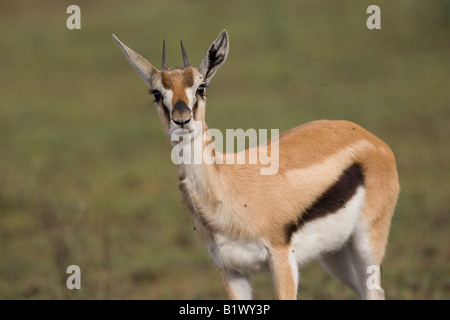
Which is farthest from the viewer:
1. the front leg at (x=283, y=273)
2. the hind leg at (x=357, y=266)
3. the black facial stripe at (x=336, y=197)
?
the hind leg at (x=357, y=266)

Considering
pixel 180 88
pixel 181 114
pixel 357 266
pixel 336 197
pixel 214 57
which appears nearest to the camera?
pixel 181 114

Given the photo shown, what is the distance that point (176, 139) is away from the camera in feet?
13.1

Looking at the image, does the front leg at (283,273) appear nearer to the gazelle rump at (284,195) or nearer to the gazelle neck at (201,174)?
the gazelle rump at (284,195)

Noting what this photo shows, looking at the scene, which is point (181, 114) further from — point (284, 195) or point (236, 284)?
point (236, 284)

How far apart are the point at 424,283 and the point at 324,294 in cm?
96

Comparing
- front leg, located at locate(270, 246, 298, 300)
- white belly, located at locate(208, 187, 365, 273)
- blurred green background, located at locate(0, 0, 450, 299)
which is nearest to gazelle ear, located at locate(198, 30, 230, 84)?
white belly, located at locate(208, 187, 365, 273)

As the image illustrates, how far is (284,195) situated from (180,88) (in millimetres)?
1004

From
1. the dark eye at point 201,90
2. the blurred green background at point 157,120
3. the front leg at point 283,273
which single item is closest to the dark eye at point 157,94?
the dark eye at point 201,90

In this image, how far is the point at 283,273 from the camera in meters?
4.22

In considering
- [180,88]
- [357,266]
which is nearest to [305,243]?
[357,266]

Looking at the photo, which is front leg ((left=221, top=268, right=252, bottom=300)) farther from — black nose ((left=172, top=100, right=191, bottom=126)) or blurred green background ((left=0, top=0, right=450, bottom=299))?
blurred green background ((left=0, top=0, right=450, bottom=299))

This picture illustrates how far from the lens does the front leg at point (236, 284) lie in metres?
4.51

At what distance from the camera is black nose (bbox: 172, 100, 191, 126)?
3.83 metres
